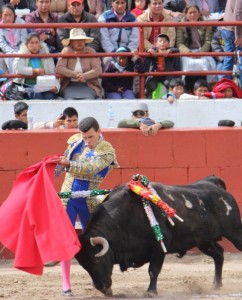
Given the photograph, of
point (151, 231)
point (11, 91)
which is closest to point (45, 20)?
point (11, 91)

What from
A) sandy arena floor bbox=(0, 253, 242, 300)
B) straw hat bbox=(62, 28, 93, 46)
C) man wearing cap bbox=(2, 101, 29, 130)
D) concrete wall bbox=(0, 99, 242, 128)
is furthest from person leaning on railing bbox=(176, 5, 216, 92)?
sandy arena floor bbox=(0, 253, 242, 300)

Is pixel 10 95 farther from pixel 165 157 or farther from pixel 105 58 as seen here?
pixel 165 157

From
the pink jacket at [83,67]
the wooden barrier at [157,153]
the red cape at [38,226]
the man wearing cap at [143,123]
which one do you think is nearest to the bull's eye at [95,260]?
the red cape at [38,226]

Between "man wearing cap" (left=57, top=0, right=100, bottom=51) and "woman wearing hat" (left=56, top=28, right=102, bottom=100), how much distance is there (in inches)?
10.0

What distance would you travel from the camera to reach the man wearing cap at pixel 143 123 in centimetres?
1127

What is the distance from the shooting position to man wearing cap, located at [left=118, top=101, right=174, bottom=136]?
1127cm

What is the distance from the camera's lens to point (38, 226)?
8602 millimetres

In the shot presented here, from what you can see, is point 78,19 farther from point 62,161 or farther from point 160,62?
point 62,161

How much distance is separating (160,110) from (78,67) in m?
1.09

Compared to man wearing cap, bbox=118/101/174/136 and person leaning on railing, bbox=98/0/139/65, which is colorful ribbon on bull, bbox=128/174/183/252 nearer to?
man wearing cap, bbox=118/101/174/136

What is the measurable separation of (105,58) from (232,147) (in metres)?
2.26

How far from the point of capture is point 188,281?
987 centimetres

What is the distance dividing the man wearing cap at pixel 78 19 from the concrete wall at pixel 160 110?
861 mm

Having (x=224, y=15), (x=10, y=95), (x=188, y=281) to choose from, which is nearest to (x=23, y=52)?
(x=10, y=95)
